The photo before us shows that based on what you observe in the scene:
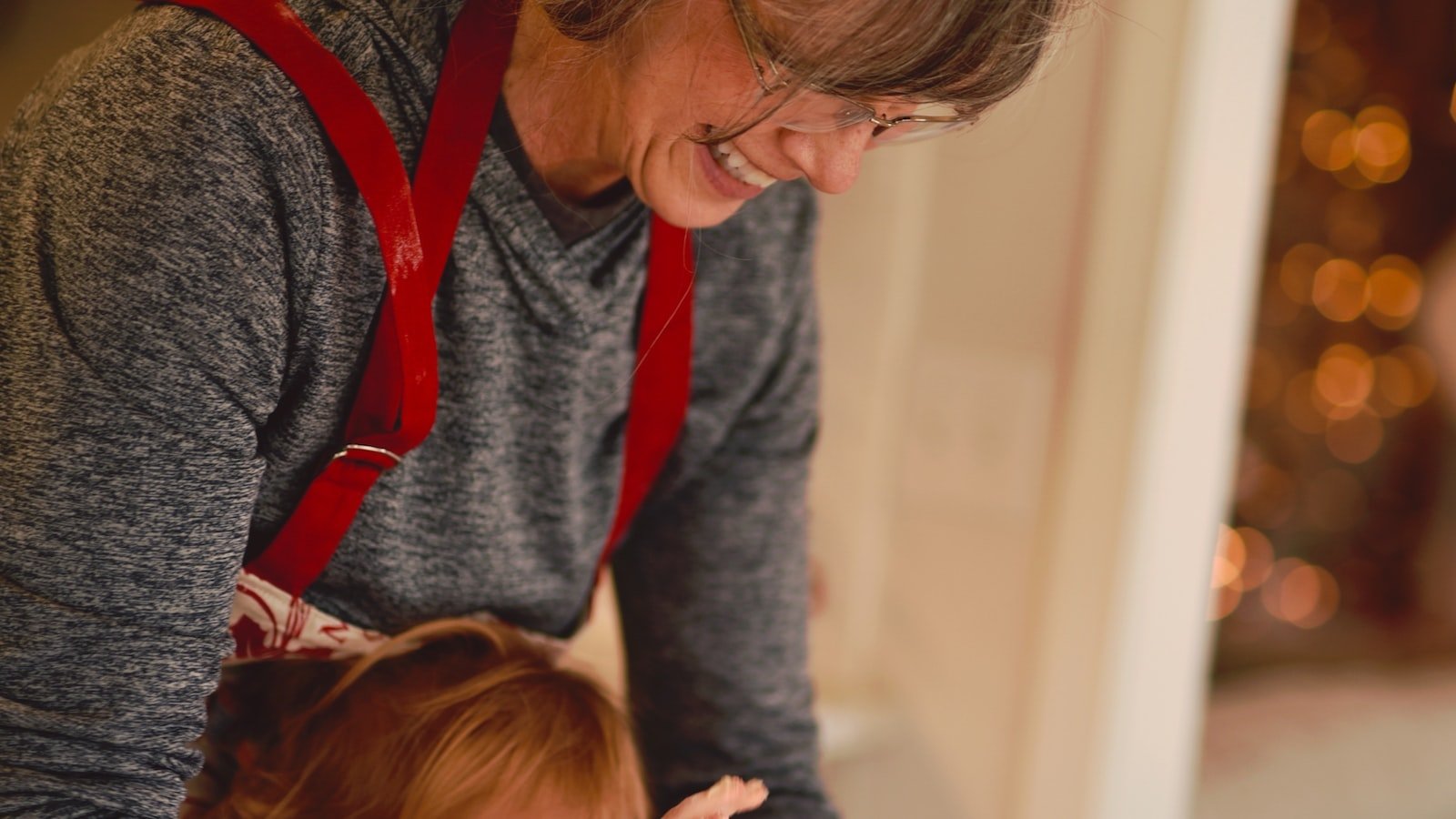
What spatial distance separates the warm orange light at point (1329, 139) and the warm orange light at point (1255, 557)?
0.73 meters

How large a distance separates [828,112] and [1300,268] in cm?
191

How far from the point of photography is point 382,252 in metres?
0.66

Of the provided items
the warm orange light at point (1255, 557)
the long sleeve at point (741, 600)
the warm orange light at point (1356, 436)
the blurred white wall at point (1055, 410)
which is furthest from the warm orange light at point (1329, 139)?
the long sleeve at point (741, 600)

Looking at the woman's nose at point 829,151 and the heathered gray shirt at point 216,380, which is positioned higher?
the woman's nose at point 829,151

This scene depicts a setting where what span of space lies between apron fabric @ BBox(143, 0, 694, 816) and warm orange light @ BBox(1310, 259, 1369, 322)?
199cm

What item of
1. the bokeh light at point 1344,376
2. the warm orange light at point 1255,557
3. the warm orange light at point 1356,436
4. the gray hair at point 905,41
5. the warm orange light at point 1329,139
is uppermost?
the warm orange light at point 1329,139

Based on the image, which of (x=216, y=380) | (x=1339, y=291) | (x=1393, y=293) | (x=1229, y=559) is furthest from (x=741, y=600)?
(x=1393, y=293)

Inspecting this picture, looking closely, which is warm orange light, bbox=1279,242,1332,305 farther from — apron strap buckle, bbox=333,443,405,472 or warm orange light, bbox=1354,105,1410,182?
apron strap buckle, bbox=333,443,405,472

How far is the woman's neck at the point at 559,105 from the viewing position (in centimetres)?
69

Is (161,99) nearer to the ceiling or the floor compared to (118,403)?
nearer to the ceiling

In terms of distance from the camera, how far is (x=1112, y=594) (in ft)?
3.97

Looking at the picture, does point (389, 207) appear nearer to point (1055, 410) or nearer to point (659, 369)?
point (659, 369)

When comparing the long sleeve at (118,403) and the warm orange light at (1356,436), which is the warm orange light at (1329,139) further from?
the long sleeve at (118,403)

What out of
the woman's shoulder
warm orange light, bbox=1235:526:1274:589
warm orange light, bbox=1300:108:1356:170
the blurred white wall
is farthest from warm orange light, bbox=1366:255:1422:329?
the woman's shoulder
